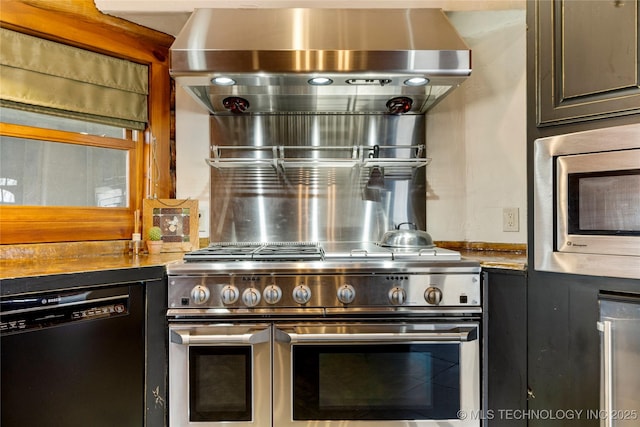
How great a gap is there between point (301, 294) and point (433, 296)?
502mm

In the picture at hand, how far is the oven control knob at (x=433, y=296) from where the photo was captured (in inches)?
52.7

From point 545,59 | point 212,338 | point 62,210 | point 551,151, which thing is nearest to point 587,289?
point 551,151

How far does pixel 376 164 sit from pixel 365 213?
284 millimetres

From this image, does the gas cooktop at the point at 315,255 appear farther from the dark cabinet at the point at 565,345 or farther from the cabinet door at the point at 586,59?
the cabinet door at the point at 586,59

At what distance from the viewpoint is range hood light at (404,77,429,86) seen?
1472 mm

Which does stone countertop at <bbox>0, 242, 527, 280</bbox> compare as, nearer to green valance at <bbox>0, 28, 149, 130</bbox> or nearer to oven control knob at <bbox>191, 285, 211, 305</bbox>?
oven control knob at <bbox>191, 285, 211, 305</bbox>

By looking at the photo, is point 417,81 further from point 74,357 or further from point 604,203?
point 74,357

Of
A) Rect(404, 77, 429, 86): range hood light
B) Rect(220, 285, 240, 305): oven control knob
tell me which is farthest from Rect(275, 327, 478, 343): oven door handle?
Rect(404, 77, 429, 86): range hood light

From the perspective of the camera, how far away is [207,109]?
6.29ft

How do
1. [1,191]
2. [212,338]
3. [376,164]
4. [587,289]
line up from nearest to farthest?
[587,289]
[212,338]
[1,191]
[376,164]

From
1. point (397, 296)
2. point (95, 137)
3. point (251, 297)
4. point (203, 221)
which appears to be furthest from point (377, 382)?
point (95, 137)

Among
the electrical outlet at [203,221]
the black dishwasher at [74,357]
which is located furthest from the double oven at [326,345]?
the electrical outlet at [203,221]

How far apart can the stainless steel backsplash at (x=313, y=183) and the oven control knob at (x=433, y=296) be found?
67cm

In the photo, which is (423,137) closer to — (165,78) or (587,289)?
(587,289)
